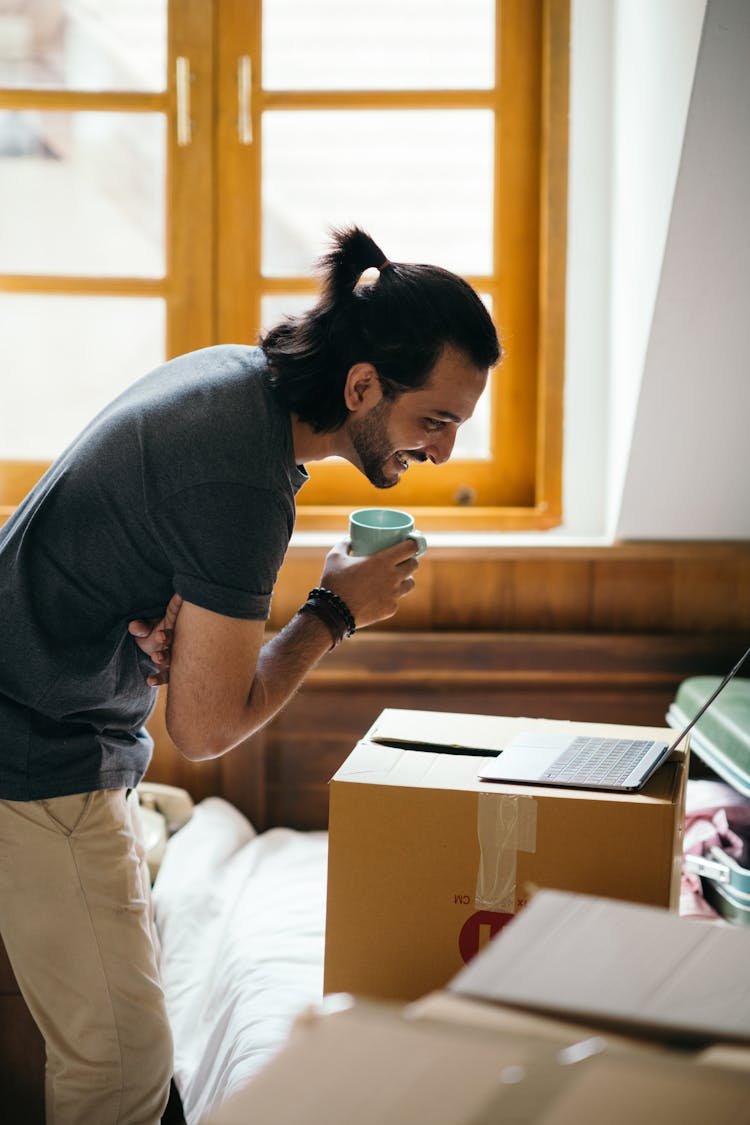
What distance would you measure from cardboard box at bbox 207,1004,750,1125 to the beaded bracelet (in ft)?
2.39

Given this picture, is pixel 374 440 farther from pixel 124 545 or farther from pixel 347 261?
pixel 124 545

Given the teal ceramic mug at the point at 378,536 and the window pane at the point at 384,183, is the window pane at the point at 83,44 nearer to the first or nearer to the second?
the window pane at the point at 384,183

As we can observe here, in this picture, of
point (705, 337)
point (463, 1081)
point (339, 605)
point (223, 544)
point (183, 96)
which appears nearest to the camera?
point (463, 1081)

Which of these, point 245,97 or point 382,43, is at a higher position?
point 382,43

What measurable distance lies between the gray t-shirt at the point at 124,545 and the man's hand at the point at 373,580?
0.13 metres

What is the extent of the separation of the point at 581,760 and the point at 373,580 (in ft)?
1.00

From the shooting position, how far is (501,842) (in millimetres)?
1202

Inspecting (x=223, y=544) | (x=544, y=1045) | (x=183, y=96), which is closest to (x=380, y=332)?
(x=223, y=544)

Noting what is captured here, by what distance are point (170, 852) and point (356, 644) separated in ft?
1.59

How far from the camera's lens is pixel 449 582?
224 centimetres

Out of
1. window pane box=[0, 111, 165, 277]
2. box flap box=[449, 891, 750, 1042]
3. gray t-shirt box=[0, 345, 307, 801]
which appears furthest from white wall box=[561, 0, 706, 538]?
box flap box=[449, 891, 750, 1042]

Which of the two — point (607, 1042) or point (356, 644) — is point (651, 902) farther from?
point (356, 644)

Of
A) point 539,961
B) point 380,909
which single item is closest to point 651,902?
point 380,909

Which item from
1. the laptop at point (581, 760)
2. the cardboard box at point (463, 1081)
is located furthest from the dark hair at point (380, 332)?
the cardboard box at point (463, 1081)
